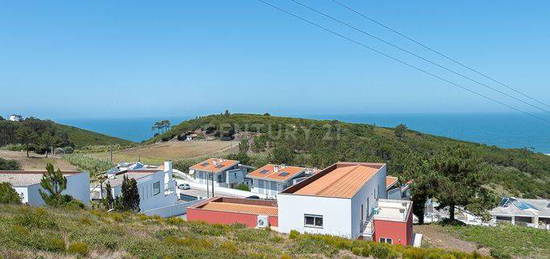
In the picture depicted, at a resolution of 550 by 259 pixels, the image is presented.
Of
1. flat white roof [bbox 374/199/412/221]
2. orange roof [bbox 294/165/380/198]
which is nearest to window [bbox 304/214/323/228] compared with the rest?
orange roof [bbox 294/165/380/198]

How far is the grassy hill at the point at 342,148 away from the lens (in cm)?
5362

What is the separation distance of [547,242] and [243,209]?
16495 mm

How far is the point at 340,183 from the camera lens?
2312 centimetres

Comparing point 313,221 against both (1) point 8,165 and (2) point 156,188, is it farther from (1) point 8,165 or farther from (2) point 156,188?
(1) point 8,165

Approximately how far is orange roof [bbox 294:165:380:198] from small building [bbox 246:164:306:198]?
1212 centimetres

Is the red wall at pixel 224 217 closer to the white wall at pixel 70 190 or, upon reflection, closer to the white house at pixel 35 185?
the white wall at pixel 70 190

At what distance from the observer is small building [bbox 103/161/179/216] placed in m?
31.5

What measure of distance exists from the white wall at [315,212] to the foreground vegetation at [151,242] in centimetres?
192

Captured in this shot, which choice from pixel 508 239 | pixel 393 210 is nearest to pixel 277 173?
pixel 393 210

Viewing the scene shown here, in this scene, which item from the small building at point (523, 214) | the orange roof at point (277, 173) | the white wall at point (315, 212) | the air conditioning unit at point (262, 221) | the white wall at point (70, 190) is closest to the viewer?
the white wall at point (315, 212)

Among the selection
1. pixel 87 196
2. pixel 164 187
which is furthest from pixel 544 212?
pixel 87 196

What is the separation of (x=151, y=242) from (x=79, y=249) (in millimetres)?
2430

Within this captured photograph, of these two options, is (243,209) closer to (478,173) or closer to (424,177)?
(424,177)

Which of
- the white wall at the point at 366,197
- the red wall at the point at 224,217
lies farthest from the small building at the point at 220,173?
the red wall at the point at 224,217
